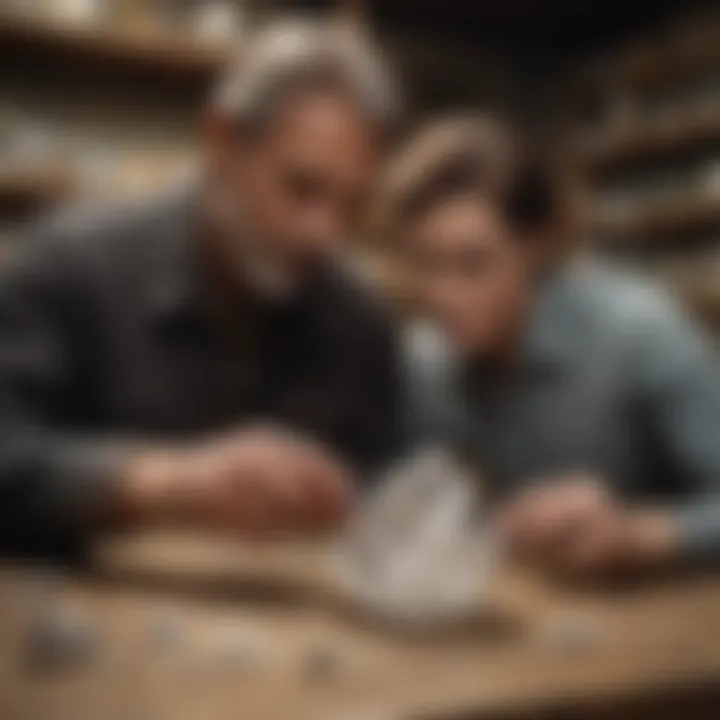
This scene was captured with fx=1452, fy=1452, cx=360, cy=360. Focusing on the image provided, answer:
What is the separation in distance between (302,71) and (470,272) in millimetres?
168

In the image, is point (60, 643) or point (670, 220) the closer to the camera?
point (60, 643)

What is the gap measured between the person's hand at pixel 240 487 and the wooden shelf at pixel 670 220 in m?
0.28

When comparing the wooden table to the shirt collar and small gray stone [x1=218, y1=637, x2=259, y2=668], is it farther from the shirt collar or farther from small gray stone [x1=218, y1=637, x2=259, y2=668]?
the shirt collar

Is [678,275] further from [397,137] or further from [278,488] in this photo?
[278,488]

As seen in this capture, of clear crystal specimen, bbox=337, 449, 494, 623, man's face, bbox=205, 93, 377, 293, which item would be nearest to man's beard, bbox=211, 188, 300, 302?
man's face, bbox=205, 93, 377, 293

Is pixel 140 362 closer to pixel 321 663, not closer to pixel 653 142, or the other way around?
pixel 321 663

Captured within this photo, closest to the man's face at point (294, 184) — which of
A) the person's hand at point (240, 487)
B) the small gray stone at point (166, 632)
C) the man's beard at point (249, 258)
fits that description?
the man's beard at point (249, 258)

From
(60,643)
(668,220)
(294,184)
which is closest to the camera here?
(60,643)

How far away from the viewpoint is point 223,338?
35.8 inches

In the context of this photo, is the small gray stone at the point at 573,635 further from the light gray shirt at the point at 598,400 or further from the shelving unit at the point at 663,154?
the shelving unit at the point at 663,154

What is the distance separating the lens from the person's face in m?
0.94

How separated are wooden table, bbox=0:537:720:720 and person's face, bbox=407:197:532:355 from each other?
0.54ft

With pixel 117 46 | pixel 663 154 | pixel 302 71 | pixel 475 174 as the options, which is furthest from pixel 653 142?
pixel 117 46

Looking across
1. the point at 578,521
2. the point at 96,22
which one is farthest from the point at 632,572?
the point at 96,22
